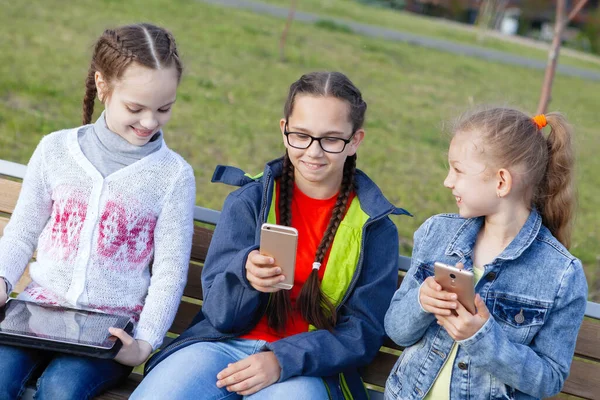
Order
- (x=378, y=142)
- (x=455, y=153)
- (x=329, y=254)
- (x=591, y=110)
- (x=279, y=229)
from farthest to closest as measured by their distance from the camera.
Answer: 1. (x=591, y=110)
2. (x=378, y=142)
3. (x=329, y=254)
4. (x=455, y=153)
5. (x=279, y=229)

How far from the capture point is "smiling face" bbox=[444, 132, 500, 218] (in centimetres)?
265

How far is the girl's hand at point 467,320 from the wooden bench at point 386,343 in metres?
0.68

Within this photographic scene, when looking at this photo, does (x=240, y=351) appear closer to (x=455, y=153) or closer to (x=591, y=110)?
(x=455, y=153)

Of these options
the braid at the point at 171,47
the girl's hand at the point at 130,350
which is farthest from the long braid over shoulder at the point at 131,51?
the girl's hand at the point at 130,350

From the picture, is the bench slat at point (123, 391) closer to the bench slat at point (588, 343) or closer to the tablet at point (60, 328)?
the tablet at point (60, 328)

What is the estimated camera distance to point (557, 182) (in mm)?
2742

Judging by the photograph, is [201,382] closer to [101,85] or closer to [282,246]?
[282,246]

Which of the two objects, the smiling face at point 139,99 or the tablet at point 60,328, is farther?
the smiling face at point 139,99

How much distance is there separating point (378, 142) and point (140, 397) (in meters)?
6.26

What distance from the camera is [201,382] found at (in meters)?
2.69

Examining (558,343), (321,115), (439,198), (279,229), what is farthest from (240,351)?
(439,198)

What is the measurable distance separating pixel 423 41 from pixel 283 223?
14750 millimetres

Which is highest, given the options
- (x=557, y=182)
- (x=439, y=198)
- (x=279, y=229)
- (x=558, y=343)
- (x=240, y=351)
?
(x=557, y=182)

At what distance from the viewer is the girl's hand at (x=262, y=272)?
8.49 ft
